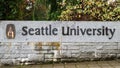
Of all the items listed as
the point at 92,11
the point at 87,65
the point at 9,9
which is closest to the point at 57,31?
the point at 87,65

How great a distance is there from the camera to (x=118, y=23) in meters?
9.88

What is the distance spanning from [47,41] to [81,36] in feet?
3.29

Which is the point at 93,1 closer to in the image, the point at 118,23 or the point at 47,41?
the point at 118,23

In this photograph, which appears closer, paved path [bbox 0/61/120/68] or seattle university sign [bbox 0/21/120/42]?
paved path [bbox 0/61/120/68]

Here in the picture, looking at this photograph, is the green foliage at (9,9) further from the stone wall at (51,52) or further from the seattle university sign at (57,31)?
the stone wall at (51,52)

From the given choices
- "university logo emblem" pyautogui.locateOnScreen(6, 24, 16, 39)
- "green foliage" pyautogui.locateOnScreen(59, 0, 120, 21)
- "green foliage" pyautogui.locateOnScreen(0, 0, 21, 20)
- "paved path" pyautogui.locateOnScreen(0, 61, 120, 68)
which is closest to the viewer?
"paved path" pyautogui.locateOnScreen(0, 61, 120, 68)

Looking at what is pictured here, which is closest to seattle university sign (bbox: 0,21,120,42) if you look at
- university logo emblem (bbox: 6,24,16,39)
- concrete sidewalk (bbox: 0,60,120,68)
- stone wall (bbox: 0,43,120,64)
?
university logo emblem (bbox: 6,24,16,39)

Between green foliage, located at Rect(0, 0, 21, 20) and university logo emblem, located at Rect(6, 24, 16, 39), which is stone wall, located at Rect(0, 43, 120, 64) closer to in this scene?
university logo emblem, located at Rect(6, 24, 16, 39)

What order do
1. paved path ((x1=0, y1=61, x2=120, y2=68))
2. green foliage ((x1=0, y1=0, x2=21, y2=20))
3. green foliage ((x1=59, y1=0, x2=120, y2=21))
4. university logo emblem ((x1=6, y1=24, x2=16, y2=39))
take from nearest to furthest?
paved path ((x1=0, y1=61, x2=120, y2=68)), university logo emblem ((x1=6, y1=24, x2=16, y2=39)), green foliage ((x1=0, y1=0, x2=21, y2=20)), green foliage ((x1=59, y1=0, x2=120, y2=21))

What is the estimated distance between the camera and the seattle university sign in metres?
9.70

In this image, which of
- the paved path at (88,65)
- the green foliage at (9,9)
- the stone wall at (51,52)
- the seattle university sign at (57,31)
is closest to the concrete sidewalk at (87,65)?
the paved path at (88,65)

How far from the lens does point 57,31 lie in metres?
9.77

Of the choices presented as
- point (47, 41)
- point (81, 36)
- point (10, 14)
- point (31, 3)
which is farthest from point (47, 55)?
point (31, 3)

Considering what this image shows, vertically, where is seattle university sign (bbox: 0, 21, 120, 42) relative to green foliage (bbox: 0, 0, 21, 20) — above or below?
below
